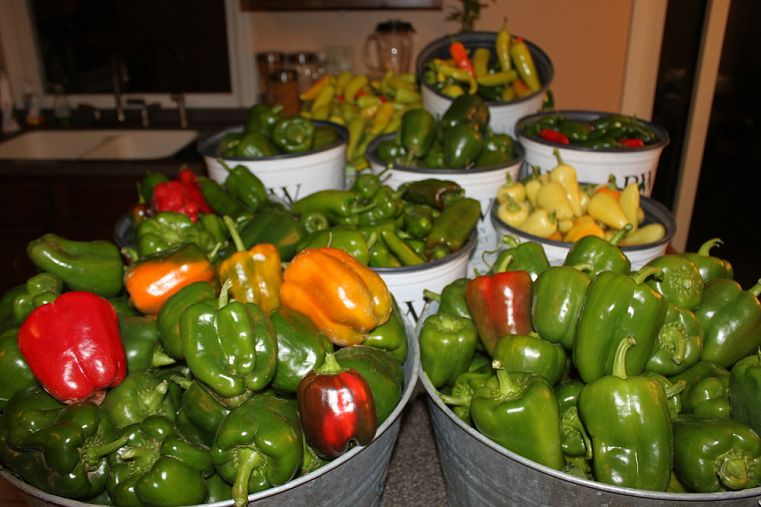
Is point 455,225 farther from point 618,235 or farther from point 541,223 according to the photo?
point 618,235

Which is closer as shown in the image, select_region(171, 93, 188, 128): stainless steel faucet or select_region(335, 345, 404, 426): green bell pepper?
select_region(335, 345, 404, 426): green bell pepper

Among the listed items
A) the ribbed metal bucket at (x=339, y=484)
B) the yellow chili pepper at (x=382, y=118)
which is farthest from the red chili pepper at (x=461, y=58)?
the ribbed metal bucket at (x=339, y=484)

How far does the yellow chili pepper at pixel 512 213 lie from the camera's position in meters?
1.76

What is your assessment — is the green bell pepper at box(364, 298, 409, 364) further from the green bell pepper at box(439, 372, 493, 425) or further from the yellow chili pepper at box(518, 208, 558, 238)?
the yellow chili pepper at box(518, 208, 558, 238)

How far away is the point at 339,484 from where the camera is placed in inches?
35.9

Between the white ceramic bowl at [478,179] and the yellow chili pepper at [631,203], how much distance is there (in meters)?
0.33

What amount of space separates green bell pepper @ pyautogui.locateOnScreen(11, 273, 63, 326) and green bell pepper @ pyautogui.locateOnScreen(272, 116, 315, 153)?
2.98ft

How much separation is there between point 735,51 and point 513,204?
112 inches

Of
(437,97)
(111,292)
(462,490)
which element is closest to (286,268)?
(111,292)

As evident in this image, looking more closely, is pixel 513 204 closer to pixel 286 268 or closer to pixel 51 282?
pixel 286 268

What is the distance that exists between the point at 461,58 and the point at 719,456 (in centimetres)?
187

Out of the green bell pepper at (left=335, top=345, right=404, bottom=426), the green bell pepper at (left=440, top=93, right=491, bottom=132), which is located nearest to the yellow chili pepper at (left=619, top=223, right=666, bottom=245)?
the green bell pepper at (left=440, top=93, right=491, bottom=132)

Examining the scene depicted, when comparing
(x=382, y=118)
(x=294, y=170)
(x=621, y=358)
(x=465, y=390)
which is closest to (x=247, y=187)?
(x=294, y=170)

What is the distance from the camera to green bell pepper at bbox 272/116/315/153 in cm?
195
